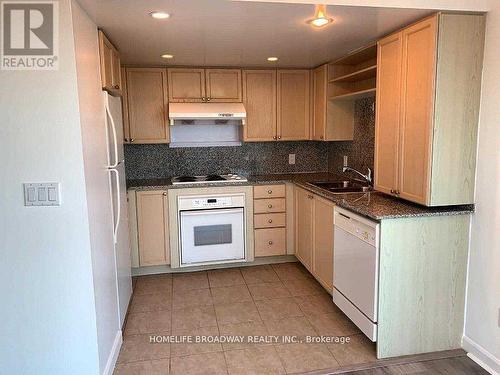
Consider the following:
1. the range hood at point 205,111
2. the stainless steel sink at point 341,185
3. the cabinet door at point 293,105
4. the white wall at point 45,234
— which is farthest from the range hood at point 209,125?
the white wall at point 45,234

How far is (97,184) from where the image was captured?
2217 mm

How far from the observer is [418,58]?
238cm

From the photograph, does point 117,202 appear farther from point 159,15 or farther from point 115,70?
point 159,15

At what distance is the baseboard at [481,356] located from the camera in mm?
2277

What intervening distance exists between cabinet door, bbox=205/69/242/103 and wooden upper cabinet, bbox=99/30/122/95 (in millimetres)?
1148

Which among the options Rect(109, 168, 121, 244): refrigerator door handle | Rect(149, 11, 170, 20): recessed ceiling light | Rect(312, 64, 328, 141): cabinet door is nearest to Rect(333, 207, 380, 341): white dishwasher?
Rect(312, 64, 328, 141): cabinet door

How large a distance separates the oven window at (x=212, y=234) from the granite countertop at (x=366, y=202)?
0.44m

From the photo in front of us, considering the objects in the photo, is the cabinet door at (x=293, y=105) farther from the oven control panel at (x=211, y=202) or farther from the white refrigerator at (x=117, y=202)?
the white refrigerator at (x=117, y=202)

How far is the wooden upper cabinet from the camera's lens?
2.49 m

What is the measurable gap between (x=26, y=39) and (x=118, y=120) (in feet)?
4.19

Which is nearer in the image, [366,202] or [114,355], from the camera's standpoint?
[114,355]

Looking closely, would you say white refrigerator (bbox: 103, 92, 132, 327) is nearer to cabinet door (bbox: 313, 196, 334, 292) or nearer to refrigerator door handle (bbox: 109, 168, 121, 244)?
refrigerator door handle (bbox: 109, 168, 121, 244)

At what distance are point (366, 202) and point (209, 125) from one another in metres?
2.28

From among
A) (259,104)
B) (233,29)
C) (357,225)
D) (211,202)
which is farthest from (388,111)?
(211,202)
